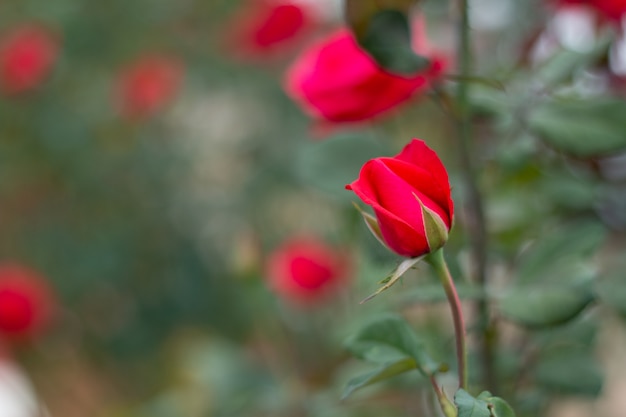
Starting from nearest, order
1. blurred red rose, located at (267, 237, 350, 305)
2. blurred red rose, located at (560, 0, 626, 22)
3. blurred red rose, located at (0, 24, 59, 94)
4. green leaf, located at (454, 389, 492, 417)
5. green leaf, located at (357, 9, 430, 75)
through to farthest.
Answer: green leaf, located at (454, 389, 492, 417) → green leaf, located at (357, 9, 430, 75) → blurred red rose, located at (560, 0, 626, 22) → blurred red rose, located at (267, 237, 350, 305) → blurred red rose, located at (0, 24, 59, 94)

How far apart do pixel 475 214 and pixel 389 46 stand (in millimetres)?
116

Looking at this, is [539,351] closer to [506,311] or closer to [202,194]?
[506,311]

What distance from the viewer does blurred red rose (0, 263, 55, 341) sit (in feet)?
3.97

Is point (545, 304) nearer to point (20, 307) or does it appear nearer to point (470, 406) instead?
point (470, 406)

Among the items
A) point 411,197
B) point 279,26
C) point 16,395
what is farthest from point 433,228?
point 16,395

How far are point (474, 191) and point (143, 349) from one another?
124cm

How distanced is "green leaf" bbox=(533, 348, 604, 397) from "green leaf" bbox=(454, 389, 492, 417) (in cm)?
20

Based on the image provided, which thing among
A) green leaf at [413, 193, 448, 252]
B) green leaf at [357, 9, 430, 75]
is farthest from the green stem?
green leaf at [357, 9, 430, 75]

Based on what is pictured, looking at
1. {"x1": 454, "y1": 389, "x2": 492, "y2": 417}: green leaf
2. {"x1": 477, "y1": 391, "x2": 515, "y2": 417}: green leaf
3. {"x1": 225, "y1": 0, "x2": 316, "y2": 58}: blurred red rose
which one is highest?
{"x1": 454, "y1": 389, "x2": 492, "y2": 417}: green leaf

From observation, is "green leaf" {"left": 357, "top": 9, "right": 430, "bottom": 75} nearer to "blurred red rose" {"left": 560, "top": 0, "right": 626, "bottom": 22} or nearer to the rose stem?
the rose stem

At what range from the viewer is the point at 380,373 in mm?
347

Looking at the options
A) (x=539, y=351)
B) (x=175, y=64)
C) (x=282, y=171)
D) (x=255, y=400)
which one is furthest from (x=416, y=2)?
(x=175, y=64)

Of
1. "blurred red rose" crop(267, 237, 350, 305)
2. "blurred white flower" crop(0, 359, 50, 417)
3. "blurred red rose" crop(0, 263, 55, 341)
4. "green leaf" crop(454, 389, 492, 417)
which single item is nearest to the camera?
"green leaf" crop(454, 389, 492, 417)

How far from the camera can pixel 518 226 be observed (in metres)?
0.56
